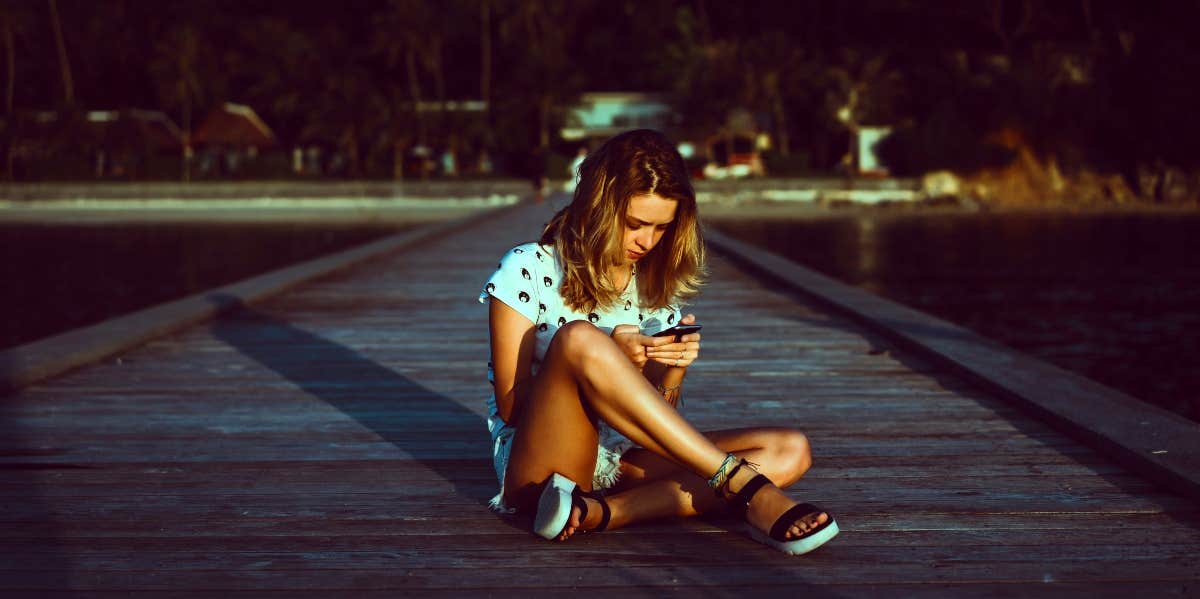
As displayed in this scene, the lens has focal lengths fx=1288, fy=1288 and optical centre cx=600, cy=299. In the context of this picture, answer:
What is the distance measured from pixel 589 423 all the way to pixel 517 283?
0.43 meters

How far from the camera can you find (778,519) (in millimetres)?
3301

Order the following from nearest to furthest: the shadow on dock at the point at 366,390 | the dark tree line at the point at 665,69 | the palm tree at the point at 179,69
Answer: the shadow on dock at the point at 366,390
the dark tree line at the point at 665,69
the palm tree at the point at 179,69

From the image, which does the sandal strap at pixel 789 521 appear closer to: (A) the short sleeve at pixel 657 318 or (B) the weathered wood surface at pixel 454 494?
(B) the weathered wood surface at pixel 454 494

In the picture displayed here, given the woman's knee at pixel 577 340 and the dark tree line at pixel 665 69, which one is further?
the dark tree line at pixel 665 69

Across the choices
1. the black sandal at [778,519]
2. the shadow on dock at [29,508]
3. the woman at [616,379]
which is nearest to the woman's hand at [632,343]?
the woman at [616,379]

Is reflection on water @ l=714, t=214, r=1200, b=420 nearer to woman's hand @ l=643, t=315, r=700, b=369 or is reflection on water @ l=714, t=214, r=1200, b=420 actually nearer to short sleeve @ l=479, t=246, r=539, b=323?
woman's hand @ l=643, t=315, r=700, b=369

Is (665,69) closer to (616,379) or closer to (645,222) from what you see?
(645,222)

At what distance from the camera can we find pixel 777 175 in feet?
172

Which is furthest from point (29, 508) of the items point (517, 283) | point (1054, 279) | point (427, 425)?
point (1054, 279)

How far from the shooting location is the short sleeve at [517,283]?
355 centimetres

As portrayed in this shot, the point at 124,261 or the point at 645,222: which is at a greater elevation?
the point at 645,222

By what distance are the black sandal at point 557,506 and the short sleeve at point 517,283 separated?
0.48 meters

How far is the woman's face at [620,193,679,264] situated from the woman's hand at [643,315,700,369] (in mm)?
239

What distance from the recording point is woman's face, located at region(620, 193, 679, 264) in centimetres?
345
